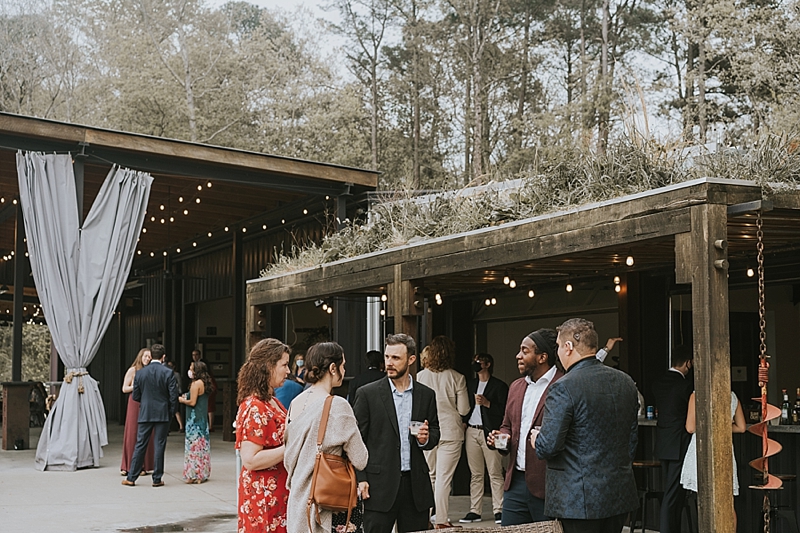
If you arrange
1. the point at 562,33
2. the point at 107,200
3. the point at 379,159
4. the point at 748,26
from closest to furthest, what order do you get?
the point at 107,200
the point at 748,26
the point at 562,33
the point at 379,159

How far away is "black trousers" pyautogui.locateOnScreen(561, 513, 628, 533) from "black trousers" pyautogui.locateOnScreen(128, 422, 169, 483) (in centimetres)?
725

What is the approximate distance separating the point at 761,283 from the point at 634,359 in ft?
13.4

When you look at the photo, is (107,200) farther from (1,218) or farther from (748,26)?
(748,26)

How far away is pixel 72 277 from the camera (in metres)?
12.9

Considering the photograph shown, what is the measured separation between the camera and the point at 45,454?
40.6 ft

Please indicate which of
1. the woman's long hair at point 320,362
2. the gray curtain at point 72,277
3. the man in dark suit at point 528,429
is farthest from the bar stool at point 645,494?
the gray curtain at point 72,277

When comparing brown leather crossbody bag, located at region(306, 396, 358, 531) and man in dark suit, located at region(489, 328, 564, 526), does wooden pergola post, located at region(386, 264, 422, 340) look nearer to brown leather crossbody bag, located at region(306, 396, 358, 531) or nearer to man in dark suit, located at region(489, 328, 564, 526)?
man in dark suit, located at region(489, 328, 564, 526)

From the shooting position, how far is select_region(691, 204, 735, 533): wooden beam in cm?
497

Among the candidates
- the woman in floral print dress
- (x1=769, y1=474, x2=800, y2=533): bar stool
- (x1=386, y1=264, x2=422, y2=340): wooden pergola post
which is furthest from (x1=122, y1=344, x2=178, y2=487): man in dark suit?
(x1=769, y1=474, x2=800, y2=533): bar stool

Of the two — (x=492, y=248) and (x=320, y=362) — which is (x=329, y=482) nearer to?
(x=320, y=362)

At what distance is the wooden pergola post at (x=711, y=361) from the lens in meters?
4.97

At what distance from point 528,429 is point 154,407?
6584 millimetres

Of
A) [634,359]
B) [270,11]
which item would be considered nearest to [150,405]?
[634,359]

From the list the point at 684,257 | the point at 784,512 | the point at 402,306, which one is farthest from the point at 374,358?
the point at 684,257
